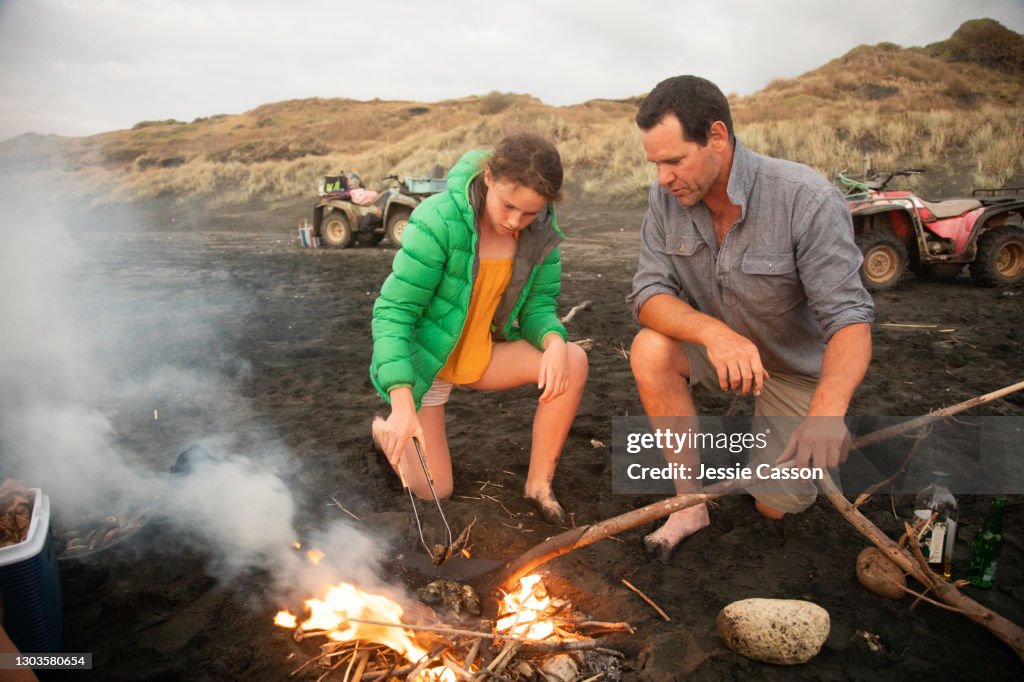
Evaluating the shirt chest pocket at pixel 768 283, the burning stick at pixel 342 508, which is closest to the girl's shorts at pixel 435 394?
the burning stick at pixel 342 508

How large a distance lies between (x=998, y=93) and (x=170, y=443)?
24.7m

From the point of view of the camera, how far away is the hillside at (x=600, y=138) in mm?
12344

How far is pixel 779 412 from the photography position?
280 cm

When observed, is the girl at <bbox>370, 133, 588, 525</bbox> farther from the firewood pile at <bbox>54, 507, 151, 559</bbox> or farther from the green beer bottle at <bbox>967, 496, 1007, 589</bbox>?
the green beer bottle at <bbox>967, 496, 1007, 589</bbox>

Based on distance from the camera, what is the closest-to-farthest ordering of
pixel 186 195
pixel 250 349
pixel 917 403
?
1. pixel 917 403
2. pixel 250 349
3. pixel 186 195

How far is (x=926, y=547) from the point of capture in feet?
8.05

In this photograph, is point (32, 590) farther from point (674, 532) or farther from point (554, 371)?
point (674, 532)

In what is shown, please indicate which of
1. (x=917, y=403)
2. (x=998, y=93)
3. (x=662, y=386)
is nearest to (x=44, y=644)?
(x=662, y=386)

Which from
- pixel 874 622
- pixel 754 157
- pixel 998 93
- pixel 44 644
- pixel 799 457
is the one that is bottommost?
pixel 874 622

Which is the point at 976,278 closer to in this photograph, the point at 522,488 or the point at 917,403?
the point at 917,403

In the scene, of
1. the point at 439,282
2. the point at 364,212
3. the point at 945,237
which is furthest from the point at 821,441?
the point at 364,212

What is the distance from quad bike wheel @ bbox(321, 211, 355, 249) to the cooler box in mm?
10838

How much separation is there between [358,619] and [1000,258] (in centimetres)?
807

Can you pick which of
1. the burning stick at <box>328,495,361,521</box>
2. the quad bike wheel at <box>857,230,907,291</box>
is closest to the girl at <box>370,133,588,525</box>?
the burning stick at <box>328,495,361,521</box>
